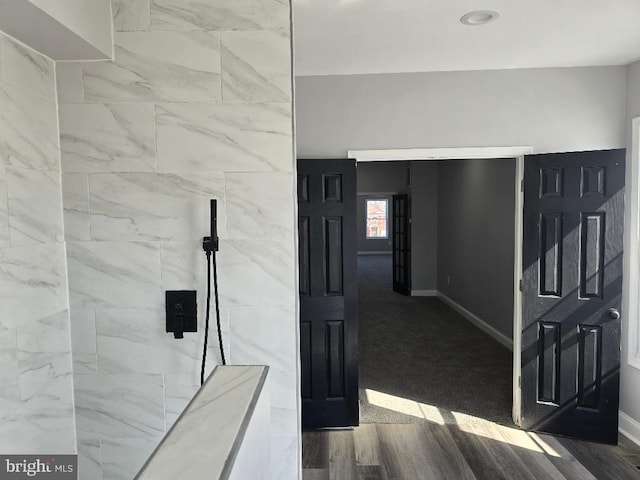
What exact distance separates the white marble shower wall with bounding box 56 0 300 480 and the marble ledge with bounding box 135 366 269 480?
2.38 feet

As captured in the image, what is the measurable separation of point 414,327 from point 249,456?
18.9ft

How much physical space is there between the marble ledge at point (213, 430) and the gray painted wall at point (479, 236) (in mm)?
4833

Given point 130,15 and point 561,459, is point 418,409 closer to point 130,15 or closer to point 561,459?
point 561,459

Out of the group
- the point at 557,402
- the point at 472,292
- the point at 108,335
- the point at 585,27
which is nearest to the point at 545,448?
the point at 557,402

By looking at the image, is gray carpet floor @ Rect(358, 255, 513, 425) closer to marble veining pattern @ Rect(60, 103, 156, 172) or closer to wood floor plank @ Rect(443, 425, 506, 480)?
wood floor plank @ Rect(443, 425, 506, 480)

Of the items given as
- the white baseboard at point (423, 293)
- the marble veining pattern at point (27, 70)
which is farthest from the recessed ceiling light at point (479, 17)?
the white baseboard at point (423, 293)

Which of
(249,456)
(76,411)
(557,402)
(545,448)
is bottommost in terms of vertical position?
(545,448)

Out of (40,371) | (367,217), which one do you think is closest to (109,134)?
(40,371)

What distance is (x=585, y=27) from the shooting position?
2699 millimetres

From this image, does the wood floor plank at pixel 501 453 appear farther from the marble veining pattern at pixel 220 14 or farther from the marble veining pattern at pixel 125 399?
the marble veining pattern at pixel 220 14

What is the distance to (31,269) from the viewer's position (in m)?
1.84

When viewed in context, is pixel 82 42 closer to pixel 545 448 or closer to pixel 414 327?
pixel 545 448

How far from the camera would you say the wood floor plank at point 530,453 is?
2965 millimetres

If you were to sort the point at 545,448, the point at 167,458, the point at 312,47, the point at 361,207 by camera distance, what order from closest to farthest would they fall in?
the point at 167,458, the point at 312,47, the point at 545,448, the point at 361,207
